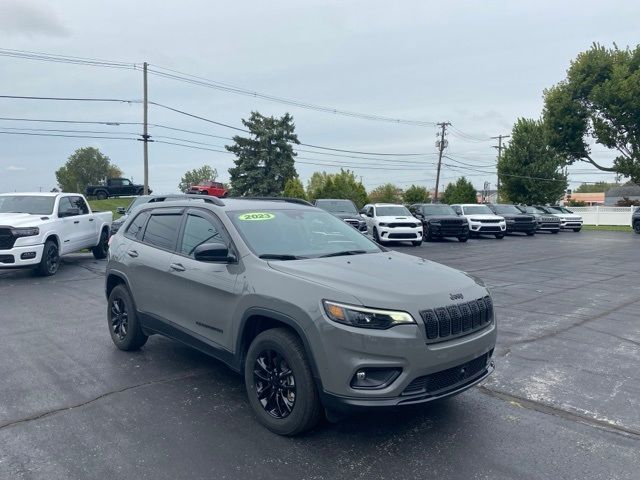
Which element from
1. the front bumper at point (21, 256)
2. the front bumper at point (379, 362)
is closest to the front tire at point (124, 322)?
the front bumper at point (379, 362)

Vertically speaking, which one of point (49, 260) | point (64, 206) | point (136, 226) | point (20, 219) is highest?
point (136, 226)

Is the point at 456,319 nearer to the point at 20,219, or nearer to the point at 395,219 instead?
the point at 20,219

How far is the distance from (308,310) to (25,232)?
970 centimetres

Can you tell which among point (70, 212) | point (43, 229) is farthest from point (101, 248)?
point (43, 229)

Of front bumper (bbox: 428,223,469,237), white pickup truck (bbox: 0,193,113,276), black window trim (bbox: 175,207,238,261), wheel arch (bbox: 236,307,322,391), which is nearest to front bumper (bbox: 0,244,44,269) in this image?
white pickup truck (bbox: 0,193,113,276)

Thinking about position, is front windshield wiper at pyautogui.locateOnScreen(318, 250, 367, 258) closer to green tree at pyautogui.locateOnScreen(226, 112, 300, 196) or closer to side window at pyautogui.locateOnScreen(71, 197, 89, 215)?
side window at pyautogui.locateOnScreen(71, 197, 89, 215)

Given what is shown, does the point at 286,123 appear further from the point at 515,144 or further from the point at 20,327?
the point at 20,327

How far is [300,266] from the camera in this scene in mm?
3867

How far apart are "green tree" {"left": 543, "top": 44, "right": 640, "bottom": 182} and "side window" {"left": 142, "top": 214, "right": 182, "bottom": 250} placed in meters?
39.2

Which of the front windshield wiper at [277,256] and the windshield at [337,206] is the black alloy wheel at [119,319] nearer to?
the front windshield wiper at [277,256]

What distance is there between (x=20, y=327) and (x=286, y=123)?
50676 mm

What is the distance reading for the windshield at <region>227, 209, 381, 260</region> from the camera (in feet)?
14.0

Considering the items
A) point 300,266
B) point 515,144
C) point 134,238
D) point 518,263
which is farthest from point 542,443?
point 515,144

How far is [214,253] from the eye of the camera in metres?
4.06
